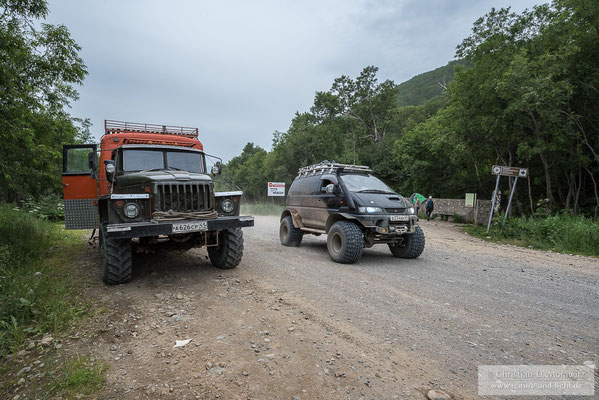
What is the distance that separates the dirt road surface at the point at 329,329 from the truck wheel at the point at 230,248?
0.28 meters

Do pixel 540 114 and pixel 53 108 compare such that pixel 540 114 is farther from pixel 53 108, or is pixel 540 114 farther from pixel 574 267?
pixel 53 108

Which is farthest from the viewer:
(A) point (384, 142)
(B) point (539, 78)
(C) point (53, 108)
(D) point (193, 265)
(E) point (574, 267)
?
(A) point (384, 142)

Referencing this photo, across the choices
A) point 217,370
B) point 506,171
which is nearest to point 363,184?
point 217,370

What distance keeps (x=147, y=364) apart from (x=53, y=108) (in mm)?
9186

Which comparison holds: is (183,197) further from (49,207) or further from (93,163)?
(49,207)

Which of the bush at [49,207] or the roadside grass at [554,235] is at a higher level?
the bush at [49,207]

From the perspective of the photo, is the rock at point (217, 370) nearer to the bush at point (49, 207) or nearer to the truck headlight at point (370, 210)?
the truck headlight at point (370, 210)

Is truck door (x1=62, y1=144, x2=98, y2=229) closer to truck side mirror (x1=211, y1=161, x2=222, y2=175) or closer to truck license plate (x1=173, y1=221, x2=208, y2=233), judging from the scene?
truck side mirror (x1=211, y1=161, x2=222, y2=175)

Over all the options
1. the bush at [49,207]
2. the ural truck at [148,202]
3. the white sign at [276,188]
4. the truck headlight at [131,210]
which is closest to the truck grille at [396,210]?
the ural truck at [148,202]

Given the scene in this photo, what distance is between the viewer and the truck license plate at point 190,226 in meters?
5.08

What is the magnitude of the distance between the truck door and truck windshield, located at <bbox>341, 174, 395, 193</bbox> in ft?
19.0

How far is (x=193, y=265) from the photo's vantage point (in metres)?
6.52

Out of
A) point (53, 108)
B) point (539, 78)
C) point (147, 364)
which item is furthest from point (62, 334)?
point (539, 78)

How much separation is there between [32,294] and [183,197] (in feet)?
7.63
